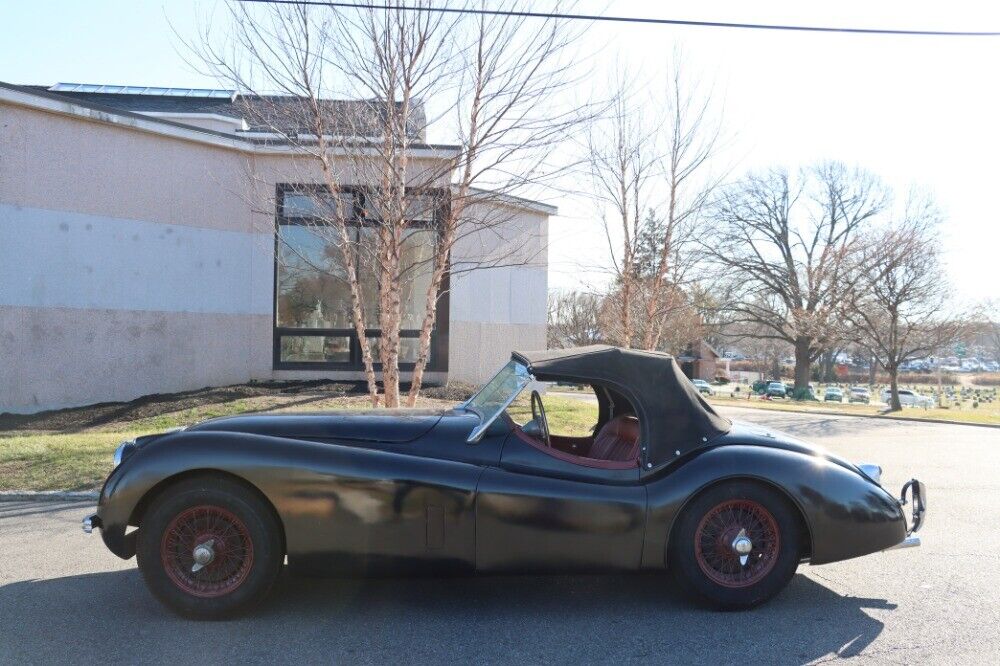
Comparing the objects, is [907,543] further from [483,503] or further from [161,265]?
[161,265]

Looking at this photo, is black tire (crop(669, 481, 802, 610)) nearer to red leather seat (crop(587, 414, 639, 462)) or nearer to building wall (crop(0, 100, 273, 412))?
red leather seat (crop(587, 414, 639, 462))

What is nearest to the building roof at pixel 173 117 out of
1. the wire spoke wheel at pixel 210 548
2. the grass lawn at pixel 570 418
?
the grass lawn at pixel 570 418

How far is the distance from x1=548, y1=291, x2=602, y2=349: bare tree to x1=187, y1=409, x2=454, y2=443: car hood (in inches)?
1544

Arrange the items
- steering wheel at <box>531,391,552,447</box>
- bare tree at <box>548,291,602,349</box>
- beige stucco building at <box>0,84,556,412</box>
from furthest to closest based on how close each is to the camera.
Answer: bare tree at <box>548,291,602,349</box>
beige stucco building at <box>0,84,556,412</box>
steering wheel at <box>531,391,552,447</box>

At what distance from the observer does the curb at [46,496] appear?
8.15m

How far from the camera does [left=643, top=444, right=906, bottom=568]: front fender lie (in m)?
4.65

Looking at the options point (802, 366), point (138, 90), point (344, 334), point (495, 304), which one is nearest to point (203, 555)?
point (344, 334)

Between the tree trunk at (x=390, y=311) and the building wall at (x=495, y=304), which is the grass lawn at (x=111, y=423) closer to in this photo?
the tree trunk at (x=390, y=311)

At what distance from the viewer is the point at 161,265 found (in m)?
15.1

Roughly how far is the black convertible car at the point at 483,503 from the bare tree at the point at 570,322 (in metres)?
39.2

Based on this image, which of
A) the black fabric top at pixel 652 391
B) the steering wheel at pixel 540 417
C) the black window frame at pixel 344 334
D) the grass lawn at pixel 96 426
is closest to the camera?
the black fabric top at pixel 652 391

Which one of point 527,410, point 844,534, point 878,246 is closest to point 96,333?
point 527,410

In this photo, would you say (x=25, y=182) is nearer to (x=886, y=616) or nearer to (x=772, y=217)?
(x=886, y=616)

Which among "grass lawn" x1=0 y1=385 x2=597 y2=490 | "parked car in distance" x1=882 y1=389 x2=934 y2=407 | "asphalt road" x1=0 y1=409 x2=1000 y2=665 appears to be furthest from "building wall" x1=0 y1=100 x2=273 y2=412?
"parked car in distance" x1=882 y1=389 x2=934 y2=407
